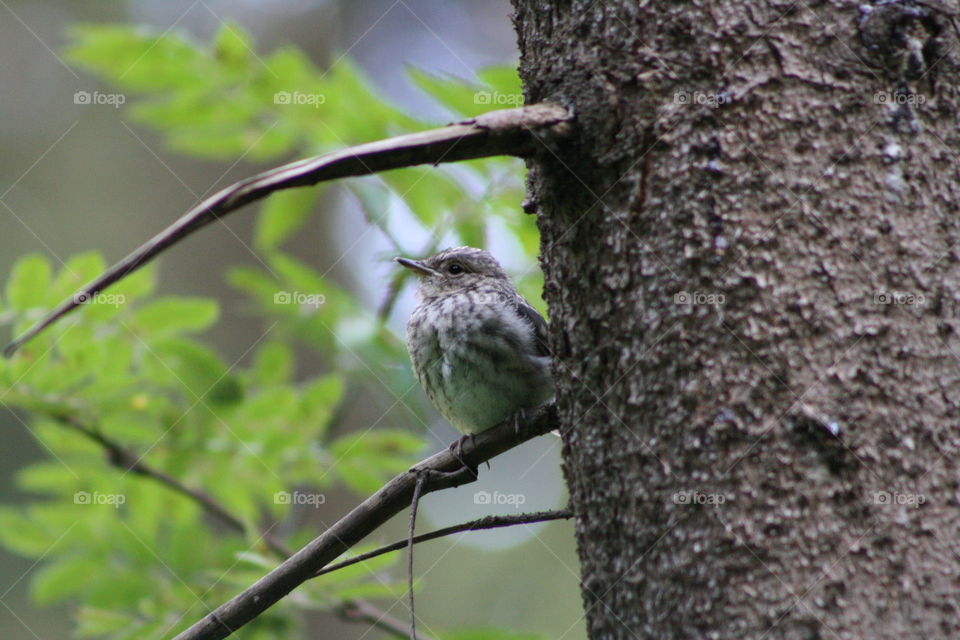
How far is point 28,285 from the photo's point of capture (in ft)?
13.3

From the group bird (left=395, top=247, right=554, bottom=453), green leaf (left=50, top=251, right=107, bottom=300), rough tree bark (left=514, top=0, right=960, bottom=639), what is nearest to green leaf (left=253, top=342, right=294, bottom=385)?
bird (left=395, top=247, right=554, bottom=453)

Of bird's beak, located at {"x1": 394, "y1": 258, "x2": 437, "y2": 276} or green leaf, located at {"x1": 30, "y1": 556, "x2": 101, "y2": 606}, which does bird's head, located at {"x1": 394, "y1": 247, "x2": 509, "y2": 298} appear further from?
green leaf, located at {"x1": 30, "y1": 556, "x2": 101, "y2": 606}

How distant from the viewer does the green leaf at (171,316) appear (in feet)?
14.3

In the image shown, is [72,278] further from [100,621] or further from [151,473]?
[100,621]

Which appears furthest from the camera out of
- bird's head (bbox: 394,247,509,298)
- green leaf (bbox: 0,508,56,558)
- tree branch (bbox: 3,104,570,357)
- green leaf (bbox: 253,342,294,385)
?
bird's head (bbox: 394,247,509,298)

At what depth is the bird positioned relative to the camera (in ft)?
14.1

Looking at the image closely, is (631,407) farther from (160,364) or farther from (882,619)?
(160,364)

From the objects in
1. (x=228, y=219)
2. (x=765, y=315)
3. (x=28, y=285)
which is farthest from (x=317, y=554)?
(x=228, y=219)

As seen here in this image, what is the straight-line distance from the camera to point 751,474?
1644 mm

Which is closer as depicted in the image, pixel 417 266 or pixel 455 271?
pixel 417 266

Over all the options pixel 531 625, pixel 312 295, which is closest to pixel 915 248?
pixel 312 295

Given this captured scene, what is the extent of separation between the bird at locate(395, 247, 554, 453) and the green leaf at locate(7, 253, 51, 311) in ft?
5.32

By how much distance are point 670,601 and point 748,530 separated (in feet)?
0.63

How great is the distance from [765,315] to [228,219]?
23.2ft
